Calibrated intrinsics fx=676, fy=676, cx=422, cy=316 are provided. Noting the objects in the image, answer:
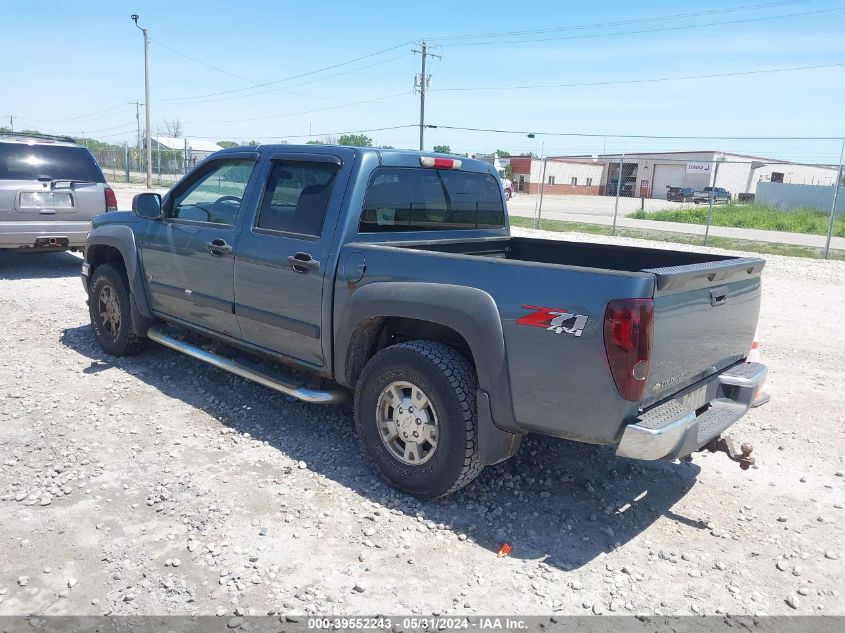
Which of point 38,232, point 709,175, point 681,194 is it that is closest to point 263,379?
point 38,232

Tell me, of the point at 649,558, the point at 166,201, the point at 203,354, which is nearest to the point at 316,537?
the point at 649,558

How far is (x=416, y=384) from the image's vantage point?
3.62 metres

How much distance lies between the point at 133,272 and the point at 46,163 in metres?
5.09

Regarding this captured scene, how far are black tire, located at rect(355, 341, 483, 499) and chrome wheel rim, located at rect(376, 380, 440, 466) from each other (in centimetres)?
3

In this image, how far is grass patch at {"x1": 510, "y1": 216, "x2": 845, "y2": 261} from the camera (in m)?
16.4

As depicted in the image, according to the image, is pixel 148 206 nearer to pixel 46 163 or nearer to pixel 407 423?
pixel 407 423

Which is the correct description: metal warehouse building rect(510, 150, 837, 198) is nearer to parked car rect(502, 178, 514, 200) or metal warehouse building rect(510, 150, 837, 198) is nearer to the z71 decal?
parked car rect(502, 178, 514, 200)

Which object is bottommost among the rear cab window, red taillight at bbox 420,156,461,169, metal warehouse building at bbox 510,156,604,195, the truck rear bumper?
the truck rear bumper

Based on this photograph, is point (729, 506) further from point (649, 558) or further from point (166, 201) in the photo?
point (166, 201)

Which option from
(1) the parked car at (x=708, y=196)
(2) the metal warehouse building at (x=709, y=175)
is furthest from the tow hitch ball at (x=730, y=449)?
(2) the metal warehouse building at (x=709, y=175)

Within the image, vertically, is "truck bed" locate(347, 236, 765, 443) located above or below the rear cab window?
below

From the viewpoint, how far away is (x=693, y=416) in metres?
3.24

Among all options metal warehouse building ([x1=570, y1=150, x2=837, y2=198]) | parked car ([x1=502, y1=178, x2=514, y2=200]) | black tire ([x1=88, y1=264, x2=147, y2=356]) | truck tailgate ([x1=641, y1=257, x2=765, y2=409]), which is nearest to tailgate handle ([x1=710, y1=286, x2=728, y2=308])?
truck tailgate ([x1=641, y1=257, x2=765, y2=409])

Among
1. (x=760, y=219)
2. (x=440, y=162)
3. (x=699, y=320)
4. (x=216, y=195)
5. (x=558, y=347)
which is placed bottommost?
(x=558, y=347)
